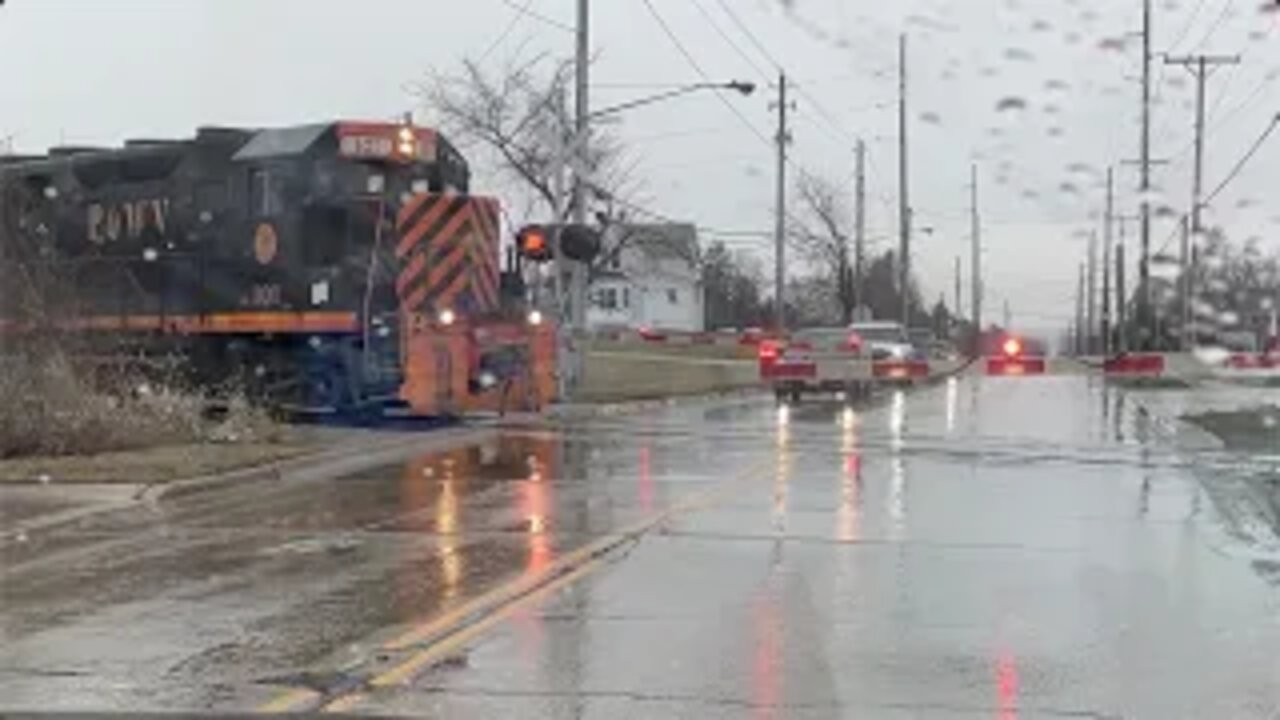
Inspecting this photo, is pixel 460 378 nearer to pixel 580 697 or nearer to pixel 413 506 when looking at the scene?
pixel 413 506

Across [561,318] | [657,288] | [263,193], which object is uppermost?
[657,288]

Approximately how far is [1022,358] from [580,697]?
4386 cm

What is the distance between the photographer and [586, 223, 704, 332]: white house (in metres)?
107

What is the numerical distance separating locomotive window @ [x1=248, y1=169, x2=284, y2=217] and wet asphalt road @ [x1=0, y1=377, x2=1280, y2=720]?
22.2ft

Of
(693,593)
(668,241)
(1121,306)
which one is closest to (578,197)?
(693,593)

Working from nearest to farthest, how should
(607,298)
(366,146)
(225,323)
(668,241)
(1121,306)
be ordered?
(366,146)
(225,323)
(1121,306)
(668,241)
(607,298)

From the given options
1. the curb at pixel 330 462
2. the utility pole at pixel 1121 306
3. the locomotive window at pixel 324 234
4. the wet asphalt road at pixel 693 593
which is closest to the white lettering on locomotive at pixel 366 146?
the locomotive window at pixel 324 234

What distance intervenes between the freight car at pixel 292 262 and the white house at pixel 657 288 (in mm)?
73904

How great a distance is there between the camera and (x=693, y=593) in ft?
31.6

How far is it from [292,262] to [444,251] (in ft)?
7.31

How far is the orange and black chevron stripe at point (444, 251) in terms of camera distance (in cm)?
2270

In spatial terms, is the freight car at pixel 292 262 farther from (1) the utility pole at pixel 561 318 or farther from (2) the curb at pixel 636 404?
(1) the utility pole at pixel 561 318

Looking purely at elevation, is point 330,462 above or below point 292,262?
below

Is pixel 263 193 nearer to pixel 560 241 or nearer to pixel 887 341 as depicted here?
pixel 560 241
